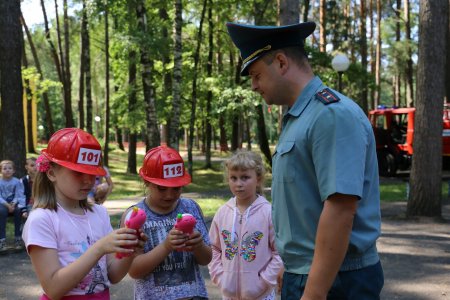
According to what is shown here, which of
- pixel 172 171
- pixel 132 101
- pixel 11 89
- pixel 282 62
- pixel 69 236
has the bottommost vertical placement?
pixel 69 236

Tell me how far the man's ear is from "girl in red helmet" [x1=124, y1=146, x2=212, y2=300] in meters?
1.21

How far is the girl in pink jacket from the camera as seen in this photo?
145 inches

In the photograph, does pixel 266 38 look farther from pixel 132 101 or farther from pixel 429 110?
pixel 132 101

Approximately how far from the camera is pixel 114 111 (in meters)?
28.0

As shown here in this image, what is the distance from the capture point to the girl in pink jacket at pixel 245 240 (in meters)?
3.69

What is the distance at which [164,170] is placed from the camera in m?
3.23

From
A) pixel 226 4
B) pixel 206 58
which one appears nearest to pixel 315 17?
pixel 206 58

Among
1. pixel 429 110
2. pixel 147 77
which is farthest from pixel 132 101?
pixel 429 110

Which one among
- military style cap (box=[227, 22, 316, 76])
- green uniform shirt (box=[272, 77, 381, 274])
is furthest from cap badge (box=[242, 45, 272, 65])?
green uniform shirt (box=[272, 77, 381, 274])

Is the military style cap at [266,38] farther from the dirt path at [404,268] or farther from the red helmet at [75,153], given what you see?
the dirt path at [404,268]

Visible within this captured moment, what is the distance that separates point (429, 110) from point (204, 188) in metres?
11.8

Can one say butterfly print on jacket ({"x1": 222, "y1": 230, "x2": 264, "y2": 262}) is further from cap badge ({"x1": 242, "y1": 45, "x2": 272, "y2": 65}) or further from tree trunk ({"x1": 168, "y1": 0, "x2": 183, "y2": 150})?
tree trunk ({"x1": 168, "y1": 0, "x2": 183, "y2": 150})

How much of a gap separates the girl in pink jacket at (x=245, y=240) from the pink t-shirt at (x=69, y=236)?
1.22 m

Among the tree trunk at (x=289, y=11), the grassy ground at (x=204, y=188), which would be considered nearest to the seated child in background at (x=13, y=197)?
the grassy ground at (x=204, y=188)
